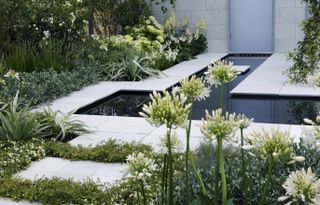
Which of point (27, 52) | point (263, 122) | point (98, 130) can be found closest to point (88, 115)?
point (98, 130)

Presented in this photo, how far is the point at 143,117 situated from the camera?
1.68 meters

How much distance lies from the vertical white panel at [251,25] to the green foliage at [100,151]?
7800mm

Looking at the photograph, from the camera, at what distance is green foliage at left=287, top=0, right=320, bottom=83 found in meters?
6.54

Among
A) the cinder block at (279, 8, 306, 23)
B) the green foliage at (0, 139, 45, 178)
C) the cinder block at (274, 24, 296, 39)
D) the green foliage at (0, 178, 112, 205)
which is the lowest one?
the green foliage at (0, 178, 112, 205)

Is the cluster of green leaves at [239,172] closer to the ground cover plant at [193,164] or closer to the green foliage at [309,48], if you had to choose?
the ground cover plant at [193,164]

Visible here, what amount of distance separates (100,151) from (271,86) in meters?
3.52

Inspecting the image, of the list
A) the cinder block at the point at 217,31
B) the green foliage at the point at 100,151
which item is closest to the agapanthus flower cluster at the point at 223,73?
the green foliage at the point at 100,151

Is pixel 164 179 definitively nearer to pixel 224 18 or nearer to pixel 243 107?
pixel 243 107

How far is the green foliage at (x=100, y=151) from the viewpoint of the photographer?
4.12m

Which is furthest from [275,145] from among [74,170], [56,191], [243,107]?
[243,107]

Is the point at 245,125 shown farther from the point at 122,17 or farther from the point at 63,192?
the point at 122,17

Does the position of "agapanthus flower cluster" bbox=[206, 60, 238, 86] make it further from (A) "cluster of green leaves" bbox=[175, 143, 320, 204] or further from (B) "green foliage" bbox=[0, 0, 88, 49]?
(B) "green foliage" bbox=[0, 0, 88, 49]

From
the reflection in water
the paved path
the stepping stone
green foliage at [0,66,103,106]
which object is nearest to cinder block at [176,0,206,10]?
the paved path

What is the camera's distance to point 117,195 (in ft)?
10.8
